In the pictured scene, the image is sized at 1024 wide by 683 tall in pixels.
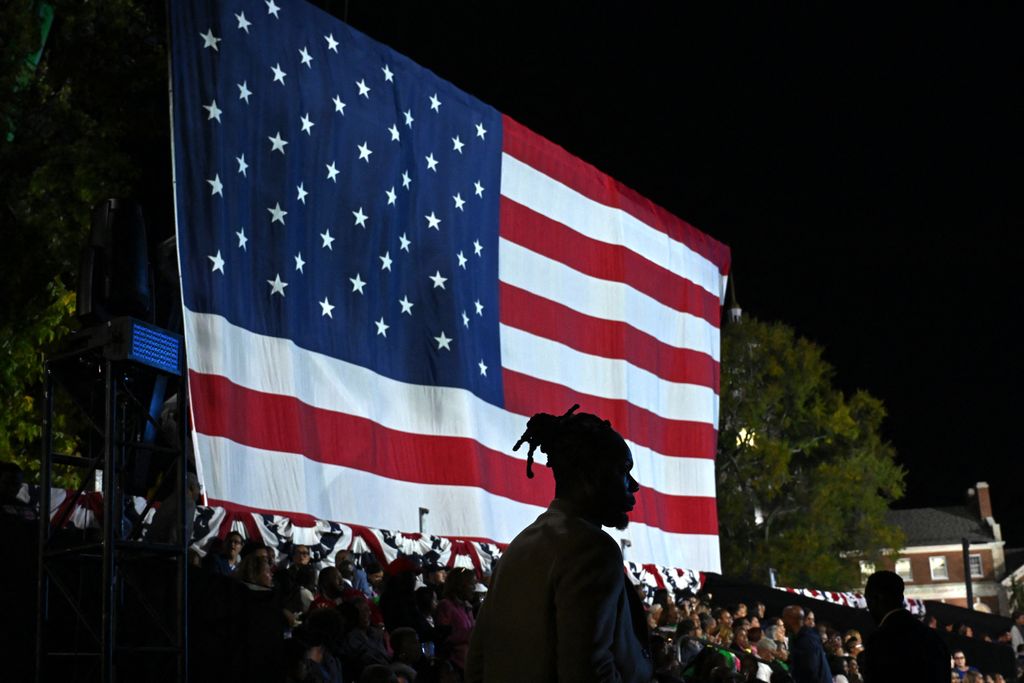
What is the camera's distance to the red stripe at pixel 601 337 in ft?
51.5

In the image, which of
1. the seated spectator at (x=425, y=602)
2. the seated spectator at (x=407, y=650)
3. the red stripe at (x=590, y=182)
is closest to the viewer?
the seated spectator at (x=407, y=650)

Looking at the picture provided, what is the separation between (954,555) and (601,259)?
203 ft

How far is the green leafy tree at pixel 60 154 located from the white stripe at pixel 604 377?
4.19 meters

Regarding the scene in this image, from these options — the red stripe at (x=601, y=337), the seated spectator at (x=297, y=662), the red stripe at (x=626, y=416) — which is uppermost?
the red stripe at (x=601, y=337)

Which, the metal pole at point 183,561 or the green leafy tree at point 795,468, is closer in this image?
the metal pole at point 183,561

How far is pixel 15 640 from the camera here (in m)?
7.25

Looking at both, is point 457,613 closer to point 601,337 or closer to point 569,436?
point 569,436

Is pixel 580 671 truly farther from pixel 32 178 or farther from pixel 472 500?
pixel 32 178

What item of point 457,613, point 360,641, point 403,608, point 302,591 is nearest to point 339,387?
point 302,591

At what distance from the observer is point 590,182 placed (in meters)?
17.8

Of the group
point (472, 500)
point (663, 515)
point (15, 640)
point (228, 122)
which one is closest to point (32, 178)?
point (228, 122)

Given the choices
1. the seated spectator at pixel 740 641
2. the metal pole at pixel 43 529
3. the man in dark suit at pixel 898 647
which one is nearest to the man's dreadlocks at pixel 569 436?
the man in dark suit at pixel 898 647

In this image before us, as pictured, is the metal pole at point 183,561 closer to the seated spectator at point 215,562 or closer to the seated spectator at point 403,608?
the seated spectator at point 215,562

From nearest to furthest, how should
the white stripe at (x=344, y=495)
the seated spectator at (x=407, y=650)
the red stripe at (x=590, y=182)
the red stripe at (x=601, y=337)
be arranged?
the seated spectator at (x=407, y=650)
the white stripe at (x=344, y=495)
the red stripe at (x=601, y=337)
the red stripe at (x=590, y=182)
